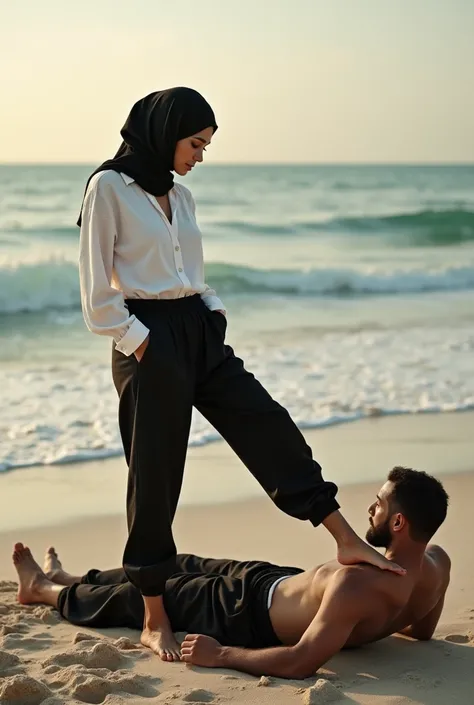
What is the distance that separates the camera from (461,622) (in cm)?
380

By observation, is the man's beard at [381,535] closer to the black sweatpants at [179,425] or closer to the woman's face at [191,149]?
the black sweatpants at [179,425]

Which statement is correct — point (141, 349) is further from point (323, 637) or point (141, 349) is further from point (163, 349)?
point (323, 637)

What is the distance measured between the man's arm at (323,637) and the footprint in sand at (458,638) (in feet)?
1.62

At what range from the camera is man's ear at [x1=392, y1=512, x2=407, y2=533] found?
3.29m

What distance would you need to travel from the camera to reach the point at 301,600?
3.43 m

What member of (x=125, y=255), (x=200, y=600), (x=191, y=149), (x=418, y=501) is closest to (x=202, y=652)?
(x=200, y=600)

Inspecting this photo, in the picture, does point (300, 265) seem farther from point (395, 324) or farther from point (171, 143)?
point (171, 143)

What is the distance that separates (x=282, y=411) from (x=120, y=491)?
1978 millimetres

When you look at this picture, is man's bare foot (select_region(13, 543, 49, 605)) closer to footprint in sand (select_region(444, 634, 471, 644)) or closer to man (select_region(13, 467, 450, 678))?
man (select_region(13, 467, 450, 678))

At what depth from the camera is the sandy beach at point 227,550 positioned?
317 centimetres

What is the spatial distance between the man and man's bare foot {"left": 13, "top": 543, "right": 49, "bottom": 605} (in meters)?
0.13

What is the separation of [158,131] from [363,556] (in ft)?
4.60

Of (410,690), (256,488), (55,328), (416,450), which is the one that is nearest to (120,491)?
(256,488)

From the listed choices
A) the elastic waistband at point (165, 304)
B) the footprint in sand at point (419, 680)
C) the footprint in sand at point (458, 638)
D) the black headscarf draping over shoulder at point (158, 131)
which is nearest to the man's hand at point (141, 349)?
the elastic waistband at point (165, 304)
